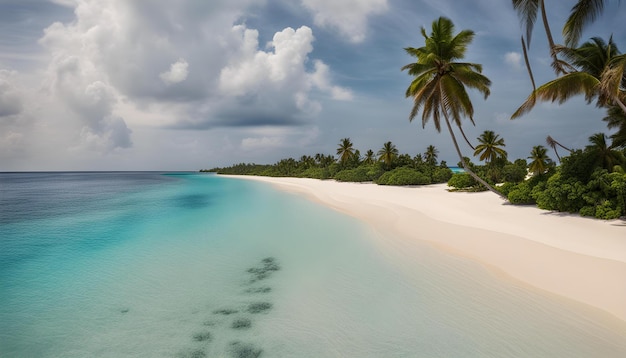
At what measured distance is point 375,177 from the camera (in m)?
45.1

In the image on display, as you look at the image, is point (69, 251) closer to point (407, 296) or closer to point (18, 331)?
point (18, 331)

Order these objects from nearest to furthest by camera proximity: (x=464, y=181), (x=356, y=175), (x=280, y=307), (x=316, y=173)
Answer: (x=280, y=307) → (x=464, y=181) → (x=356, y=175) → (x=316, y=173)

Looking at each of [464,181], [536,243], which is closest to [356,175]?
[464,181]

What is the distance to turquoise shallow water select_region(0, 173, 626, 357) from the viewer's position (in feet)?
14.1

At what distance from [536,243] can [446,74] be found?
39.4 ft

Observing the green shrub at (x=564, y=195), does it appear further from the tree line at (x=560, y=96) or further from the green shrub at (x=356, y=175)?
the green shrub at (x=356, y=175)

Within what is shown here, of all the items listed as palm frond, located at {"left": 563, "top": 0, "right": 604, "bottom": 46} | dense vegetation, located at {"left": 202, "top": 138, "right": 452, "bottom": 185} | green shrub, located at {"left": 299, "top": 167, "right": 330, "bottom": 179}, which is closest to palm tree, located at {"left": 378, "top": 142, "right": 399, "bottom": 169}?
dense vegetation, located at {"left": 202, "top": 138, "right": 452, "bottom": 185}

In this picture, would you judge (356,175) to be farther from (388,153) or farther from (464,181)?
(464,181)

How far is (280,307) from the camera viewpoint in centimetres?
565

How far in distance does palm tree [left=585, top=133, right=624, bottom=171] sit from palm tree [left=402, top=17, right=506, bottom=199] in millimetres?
5376

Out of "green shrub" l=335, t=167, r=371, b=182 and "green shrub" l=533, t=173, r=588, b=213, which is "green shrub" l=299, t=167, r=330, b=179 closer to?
"green shrub" l=335, t=167, r=371, b=182

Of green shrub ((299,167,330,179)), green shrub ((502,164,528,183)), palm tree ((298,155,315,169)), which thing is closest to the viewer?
green shrub ((502,164,528,183))

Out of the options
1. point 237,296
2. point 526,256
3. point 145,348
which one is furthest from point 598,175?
point 145,348

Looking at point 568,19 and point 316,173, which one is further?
point 316,173
